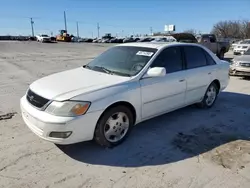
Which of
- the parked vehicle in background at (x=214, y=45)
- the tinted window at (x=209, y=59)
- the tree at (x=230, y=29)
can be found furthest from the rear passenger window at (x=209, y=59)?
the tree at (x=230, y=29)

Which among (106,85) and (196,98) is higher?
(106,85)

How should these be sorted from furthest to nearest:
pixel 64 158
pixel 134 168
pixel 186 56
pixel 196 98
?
pixel 196 98 → pixel 186 56 → pixel 64 158 → pixel 134 168

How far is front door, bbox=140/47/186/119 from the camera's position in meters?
4.04

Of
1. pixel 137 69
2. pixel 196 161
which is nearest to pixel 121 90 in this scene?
pixel 137 69

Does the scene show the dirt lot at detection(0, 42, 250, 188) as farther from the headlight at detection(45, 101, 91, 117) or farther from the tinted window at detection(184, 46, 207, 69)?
the tinted window at detection(184, 46, 207, 69)

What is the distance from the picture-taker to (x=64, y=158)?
343 cm

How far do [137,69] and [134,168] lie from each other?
1623 millimetres

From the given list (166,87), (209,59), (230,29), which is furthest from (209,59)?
(230,29)

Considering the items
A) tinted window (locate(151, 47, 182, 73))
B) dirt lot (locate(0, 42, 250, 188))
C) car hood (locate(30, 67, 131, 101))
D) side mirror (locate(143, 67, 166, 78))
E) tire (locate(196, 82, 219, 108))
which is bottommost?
dirt lot (locate(0, 42, 250, 188))

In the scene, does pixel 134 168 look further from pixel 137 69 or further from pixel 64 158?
pixel 137 69

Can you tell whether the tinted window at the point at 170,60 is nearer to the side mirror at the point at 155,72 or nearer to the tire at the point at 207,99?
the side mirror at the point at 155,72

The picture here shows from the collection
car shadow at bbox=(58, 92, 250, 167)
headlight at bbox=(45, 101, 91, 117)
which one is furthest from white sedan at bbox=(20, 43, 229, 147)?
car shadow at bbox=(58, 92, 250, 167)

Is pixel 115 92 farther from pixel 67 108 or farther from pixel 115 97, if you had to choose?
pixel 67 108

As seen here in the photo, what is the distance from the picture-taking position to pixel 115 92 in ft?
11.6
